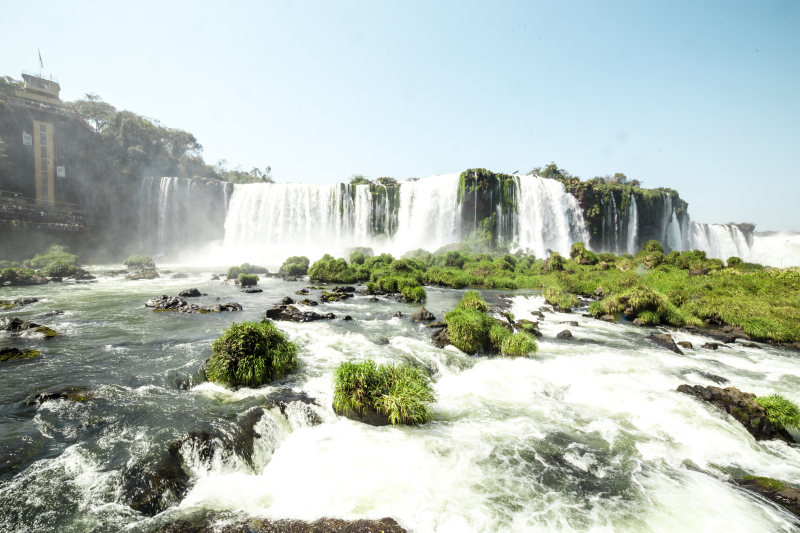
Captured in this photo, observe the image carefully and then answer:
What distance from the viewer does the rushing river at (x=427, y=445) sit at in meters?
4.96

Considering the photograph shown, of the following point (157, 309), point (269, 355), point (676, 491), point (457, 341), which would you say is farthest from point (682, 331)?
point (157, 309)

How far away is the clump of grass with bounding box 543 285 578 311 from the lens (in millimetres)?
21141

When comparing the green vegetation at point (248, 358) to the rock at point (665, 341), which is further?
the rock at point (665, 341)

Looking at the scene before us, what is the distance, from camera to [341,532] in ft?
14.8

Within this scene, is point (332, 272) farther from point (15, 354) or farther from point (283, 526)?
point (283, 526)

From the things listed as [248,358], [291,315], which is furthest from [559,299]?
[248,358]

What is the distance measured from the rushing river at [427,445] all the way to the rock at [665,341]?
3.02ft

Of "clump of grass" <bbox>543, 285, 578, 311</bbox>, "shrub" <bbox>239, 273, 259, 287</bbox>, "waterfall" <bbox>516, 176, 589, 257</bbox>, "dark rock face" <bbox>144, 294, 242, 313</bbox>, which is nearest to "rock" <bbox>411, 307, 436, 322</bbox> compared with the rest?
"dark rock face" <bbox>144, 294, 242, 313</bbox>

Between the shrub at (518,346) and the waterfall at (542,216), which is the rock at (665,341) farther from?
the waterfall at (542,216)

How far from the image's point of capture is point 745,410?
787cm

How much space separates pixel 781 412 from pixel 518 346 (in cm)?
631

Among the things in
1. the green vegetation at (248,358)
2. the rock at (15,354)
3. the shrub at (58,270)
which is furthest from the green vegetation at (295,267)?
the green vegetation at (248,358)

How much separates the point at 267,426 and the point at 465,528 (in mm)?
4147

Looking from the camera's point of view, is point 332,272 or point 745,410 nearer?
point 745,410
